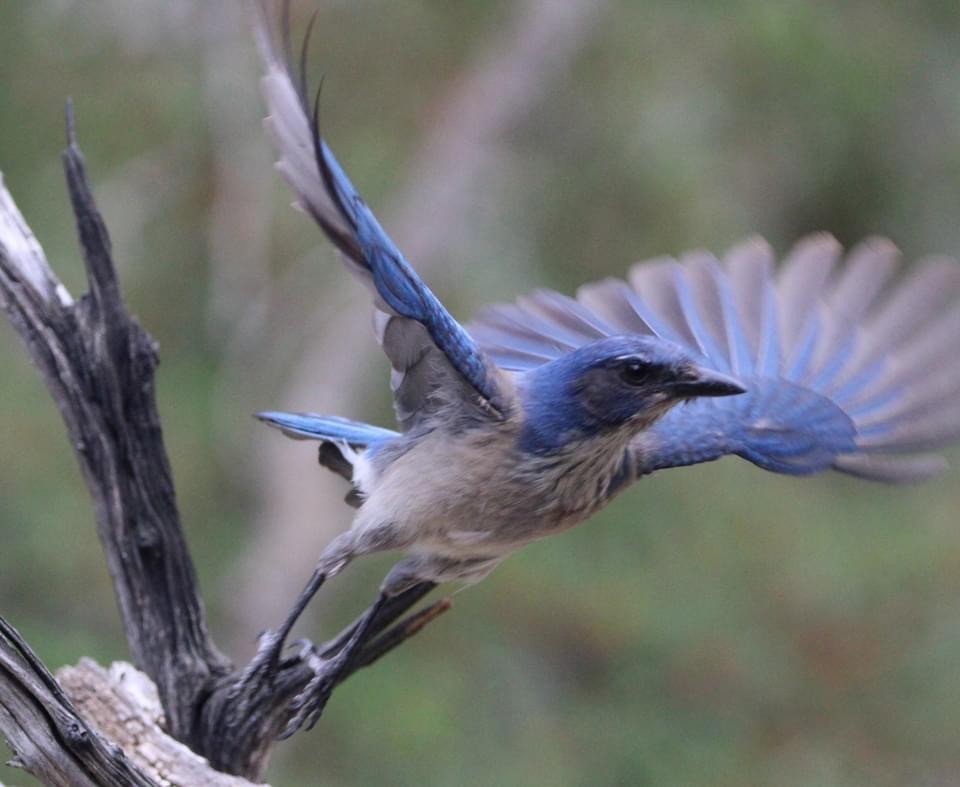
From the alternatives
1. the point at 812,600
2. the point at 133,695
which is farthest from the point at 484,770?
the point at 133,695

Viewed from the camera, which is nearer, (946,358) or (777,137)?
(946,358)

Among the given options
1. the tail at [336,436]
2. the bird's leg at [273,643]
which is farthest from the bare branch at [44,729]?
the tail at [336,436]

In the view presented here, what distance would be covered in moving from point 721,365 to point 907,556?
313cm

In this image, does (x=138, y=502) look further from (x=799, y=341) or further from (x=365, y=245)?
(x=799, y=341)

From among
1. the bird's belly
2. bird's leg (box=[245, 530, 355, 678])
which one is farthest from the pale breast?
bird's leg (box=[245, 530, 355, 678])

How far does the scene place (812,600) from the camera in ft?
27.2

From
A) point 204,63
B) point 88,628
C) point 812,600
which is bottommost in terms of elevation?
point 812,600

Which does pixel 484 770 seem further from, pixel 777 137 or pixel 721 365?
pixel 777 137

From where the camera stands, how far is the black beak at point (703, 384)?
14.5 ft

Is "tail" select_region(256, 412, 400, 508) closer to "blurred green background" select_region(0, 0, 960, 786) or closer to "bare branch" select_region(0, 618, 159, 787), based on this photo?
"bare branch" select_region(0, 618, 159, 787)

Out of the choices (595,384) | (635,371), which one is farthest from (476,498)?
(635,371)

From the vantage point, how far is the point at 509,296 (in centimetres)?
873

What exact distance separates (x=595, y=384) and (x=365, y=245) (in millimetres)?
885

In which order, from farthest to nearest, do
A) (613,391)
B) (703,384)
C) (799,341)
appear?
(799,341) → (613,391) → (703,384)
